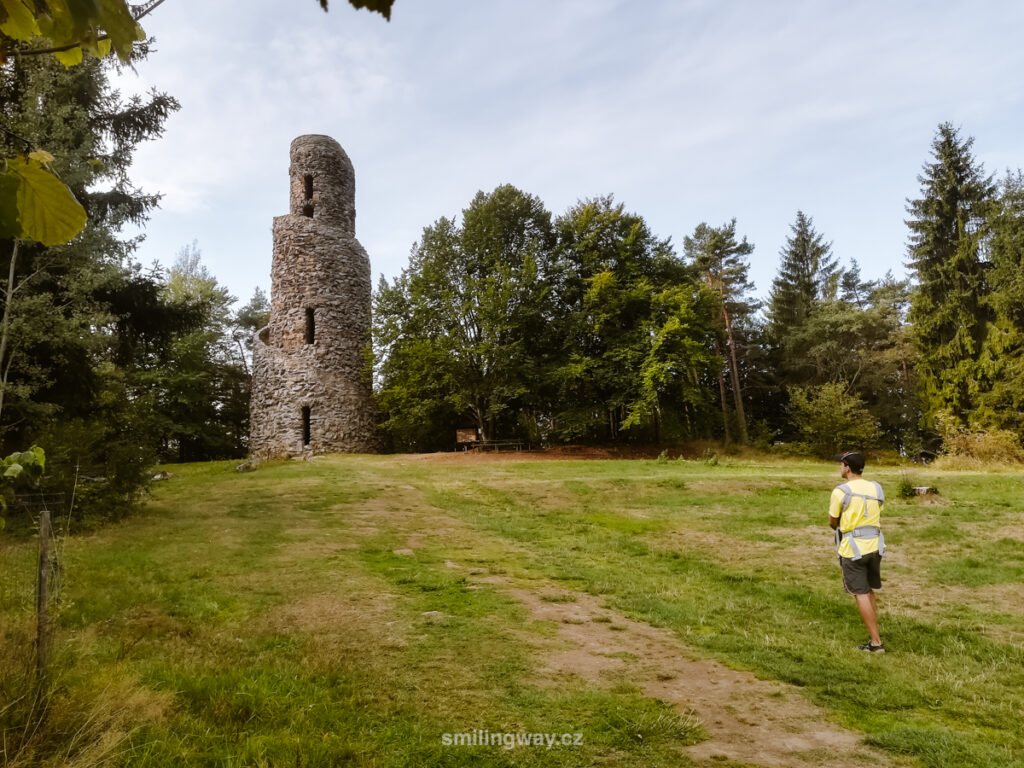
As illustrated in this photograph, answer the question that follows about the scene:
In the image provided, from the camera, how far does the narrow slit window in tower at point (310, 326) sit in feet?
75.9

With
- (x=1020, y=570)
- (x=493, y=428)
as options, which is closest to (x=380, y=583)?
(x=1020, y=570)

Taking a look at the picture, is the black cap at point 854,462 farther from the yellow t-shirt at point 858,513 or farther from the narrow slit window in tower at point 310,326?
the narrow slit window in tower at point 310,326

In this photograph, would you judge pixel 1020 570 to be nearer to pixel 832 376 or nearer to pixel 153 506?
pixel 153 506

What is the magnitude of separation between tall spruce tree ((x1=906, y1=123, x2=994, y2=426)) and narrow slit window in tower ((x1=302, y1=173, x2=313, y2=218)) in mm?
26917

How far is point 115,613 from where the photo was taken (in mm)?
5004

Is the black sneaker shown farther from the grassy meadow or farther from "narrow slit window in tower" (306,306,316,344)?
"narrow slit window in tower" (306,306,316,344)

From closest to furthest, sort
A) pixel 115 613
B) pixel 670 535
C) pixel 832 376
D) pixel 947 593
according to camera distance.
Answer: pixel 115 613, pixel 947 593, pixel 670 535, pixel 832 376

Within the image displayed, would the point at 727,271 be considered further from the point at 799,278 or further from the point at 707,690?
the point at 707,690

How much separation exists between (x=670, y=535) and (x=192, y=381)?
985 inches

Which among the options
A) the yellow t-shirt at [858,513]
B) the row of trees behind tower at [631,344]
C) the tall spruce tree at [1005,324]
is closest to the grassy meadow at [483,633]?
the yellow t-shirt at [858,513]

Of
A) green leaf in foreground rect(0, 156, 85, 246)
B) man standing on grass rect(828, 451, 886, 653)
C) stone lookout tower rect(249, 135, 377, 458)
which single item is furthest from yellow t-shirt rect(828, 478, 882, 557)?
Answer: stone lookout tower rect(249, 135, 377, 458)

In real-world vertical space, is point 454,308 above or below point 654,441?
above

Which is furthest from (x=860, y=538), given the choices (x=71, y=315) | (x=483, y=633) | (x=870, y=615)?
(x=71, y=315)

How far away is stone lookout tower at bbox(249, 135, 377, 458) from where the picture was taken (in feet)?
73.8
